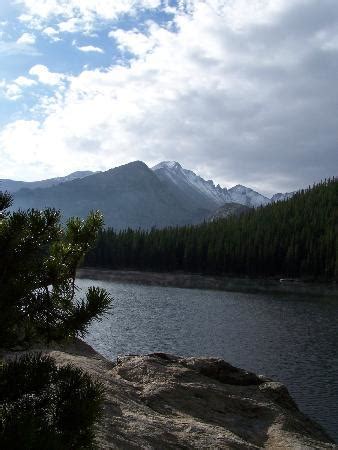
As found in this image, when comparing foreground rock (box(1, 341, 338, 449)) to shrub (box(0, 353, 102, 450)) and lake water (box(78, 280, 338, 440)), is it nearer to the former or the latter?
shrub (box(0, 353, 102, 450))

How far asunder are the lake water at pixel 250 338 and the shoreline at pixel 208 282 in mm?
47696

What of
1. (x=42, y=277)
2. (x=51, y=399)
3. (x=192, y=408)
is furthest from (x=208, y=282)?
(x=51, y=399)

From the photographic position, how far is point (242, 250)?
556ft

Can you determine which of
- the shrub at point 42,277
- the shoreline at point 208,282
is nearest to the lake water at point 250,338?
the shrub at point 42,277

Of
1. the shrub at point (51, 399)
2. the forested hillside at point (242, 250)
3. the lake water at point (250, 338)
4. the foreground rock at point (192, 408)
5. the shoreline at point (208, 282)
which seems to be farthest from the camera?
the forested hillside at point (242, 250)

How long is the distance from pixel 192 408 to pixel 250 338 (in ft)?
130

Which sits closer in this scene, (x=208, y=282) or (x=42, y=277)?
(x=42, y=277)

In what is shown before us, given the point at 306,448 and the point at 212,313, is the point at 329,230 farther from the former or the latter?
the point at 306,448

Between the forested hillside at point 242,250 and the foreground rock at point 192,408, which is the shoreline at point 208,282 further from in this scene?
the foreground rock at point 192,408

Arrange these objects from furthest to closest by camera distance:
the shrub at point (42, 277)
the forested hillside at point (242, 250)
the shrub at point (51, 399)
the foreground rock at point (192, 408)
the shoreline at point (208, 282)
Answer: the forested hillside at point (242, 250)
the shoreline at point (208, 282)
the foreground rock at point (192, 408)
the shrub at point (42, 277)
the shrub at point (51, 399)

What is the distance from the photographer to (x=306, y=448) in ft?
50.3

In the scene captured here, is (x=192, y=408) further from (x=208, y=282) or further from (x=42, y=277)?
(x=208, y=282)

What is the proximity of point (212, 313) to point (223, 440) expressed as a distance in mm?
63621

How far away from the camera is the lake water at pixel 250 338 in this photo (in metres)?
36.8
